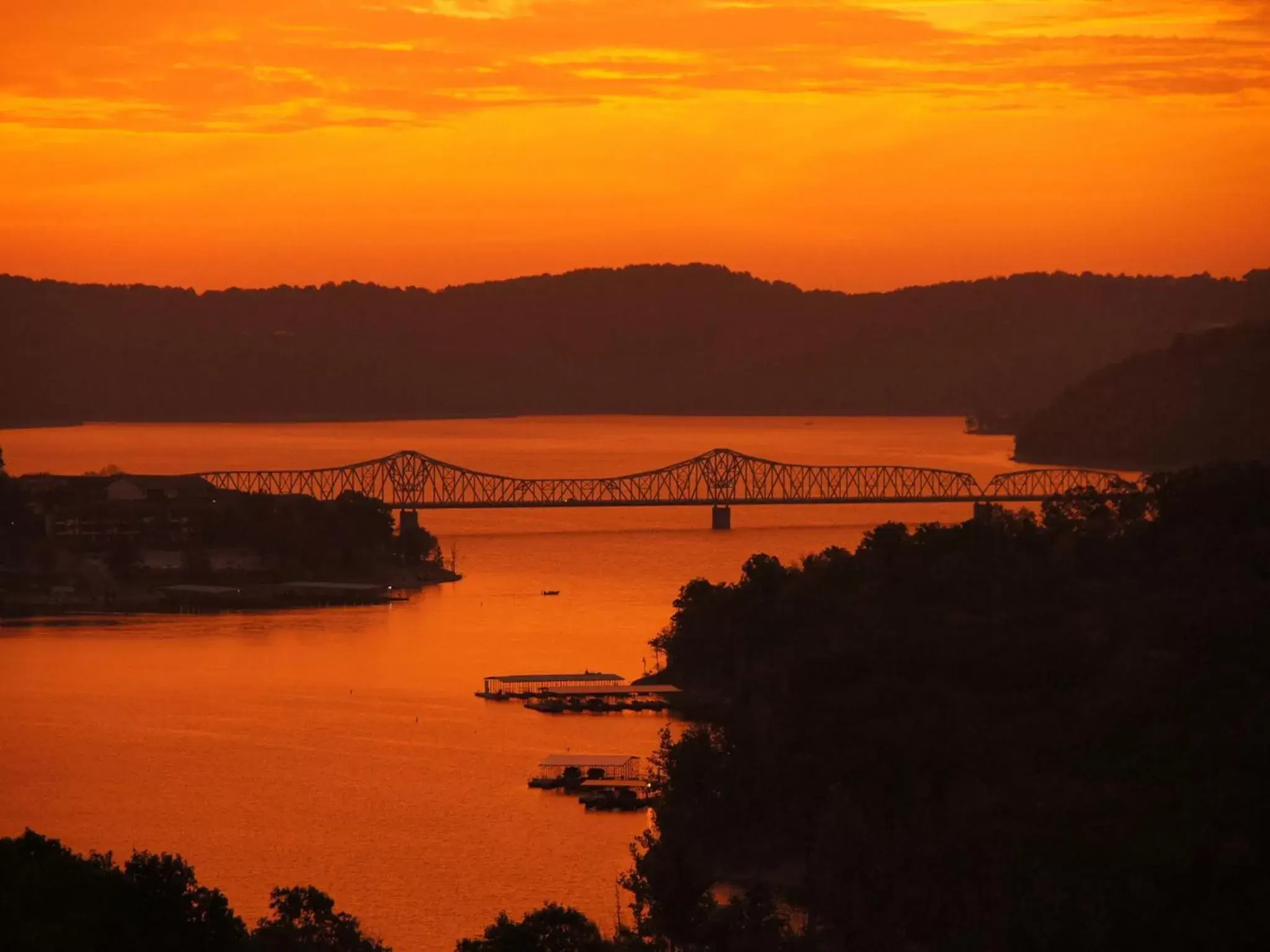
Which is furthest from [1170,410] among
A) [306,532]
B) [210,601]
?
[210,601]

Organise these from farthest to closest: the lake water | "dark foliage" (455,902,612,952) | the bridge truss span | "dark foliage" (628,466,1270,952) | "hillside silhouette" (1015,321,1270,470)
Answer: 1. "hillside silhouette" (1015,321,1270,470)
2. the bridge truss span
3. the lake water
4. "dark foliage" (628,466,1270,952)
5. "dark foliage" (455,902,612,952)

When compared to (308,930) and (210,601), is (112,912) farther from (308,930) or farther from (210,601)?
(210,601)

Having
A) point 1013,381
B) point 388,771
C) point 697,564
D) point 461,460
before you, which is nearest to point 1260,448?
point 461,460

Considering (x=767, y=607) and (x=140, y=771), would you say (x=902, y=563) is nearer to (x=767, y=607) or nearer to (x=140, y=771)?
(x=767, y=607)

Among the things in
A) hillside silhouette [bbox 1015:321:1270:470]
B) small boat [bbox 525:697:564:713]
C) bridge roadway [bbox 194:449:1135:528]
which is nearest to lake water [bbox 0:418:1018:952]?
small boat [bbox 525:697:564:713]

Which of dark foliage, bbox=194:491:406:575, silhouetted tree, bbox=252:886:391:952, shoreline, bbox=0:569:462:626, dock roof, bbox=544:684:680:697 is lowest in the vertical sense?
silhouetted tree, bbox=252:886:391:952

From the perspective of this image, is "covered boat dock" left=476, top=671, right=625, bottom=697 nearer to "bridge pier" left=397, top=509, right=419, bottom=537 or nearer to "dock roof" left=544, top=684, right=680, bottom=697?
"dock roof" left=544, top=684, right=680, bottom=697
